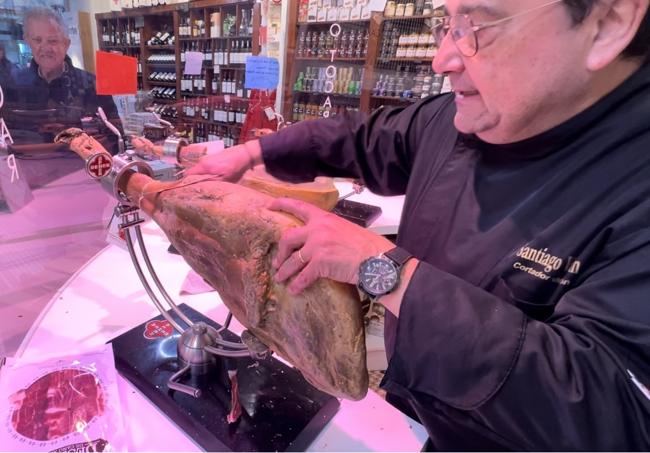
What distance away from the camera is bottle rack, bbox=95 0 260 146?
1151mm

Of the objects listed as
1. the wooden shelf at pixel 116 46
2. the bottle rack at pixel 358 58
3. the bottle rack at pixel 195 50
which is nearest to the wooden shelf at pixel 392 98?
the bottle rack at pixel 358 58

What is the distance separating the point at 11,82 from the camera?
0.80 meters

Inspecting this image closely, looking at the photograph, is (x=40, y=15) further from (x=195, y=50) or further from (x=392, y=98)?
(x=392, y=98)

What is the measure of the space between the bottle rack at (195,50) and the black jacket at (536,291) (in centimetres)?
83

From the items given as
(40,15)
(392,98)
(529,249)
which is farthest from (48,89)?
(392,98)

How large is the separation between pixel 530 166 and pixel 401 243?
1.02ft

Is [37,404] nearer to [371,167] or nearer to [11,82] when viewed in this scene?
[11,82]

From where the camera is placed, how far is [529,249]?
641mm

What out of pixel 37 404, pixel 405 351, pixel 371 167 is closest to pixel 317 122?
pixel 371 167

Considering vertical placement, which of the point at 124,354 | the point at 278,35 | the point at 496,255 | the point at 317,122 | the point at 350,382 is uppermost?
the point at 278,35

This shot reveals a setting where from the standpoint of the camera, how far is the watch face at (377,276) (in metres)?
0.56

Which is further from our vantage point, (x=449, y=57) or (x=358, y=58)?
(x=358, y=58)

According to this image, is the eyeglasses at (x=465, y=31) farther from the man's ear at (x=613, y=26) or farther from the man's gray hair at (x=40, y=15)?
the man's gray hair at (x=40, y=15)

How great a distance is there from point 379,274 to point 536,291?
0.89 feet
